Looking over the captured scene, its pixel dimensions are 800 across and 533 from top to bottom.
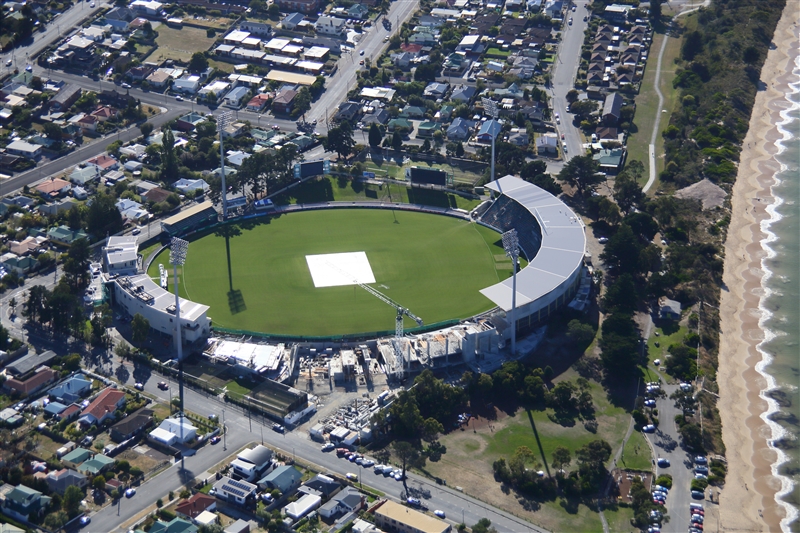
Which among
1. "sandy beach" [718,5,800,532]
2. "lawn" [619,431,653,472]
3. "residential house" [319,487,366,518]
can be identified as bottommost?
"sandy beach" [718,5,800,532]

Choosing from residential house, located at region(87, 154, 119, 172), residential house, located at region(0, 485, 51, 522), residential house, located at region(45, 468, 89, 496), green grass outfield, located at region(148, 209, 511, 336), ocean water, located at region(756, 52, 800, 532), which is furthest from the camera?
residential house, located at region(87, 154, 119, 172)

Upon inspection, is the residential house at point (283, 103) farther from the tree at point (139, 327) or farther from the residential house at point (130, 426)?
the residential house at point (130, 426)

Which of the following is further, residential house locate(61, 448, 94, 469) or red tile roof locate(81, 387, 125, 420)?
red tile roof locate(81, 387, 125, 420)

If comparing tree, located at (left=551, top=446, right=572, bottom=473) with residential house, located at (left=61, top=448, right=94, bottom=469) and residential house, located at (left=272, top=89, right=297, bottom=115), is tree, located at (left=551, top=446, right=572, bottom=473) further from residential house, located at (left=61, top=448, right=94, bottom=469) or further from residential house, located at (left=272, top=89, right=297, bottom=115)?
residential house, located at (left=272, top=89, right=297, bottom=115)

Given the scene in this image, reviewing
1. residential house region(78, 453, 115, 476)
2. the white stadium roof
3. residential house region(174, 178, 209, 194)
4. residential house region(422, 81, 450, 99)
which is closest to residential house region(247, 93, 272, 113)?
residential house region(422, 81, 450, 99)

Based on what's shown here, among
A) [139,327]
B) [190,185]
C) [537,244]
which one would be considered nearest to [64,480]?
[139,327]

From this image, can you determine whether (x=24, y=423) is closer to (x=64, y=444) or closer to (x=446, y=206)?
(x=64, y=444)

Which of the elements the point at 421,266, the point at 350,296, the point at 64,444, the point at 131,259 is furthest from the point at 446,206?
the point at 64,444
